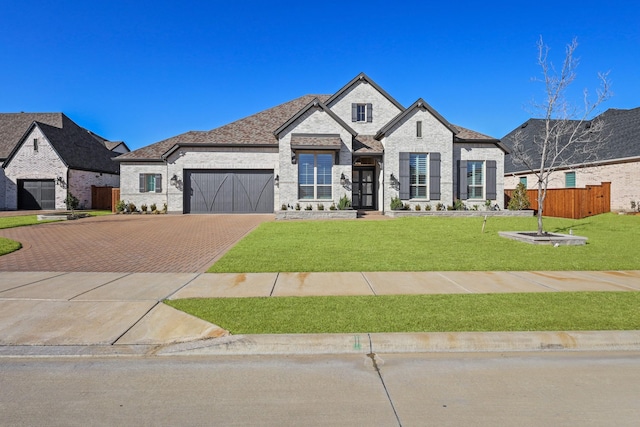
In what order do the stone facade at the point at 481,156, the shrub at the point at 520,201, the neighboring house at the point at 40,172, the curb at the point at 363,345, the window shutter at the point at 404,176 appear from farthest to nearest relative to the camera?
the neighboring house at the point at 40,172 < the stone facade at the point at 481,156 < the shrub at the point at 520,201 < the window shutter at the point at 404,176 < the curb at the point at 363,345

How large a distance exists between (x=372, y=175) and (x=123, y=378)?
22.5m

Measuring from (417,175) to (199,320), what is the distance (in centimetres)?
1952

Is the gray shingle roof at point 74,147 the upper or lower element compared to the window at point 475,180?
upper

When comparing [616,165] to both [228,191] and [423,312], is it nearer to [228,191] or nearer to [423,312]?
[228,191]

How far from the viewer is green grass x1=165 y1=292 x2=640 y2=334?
14.6 ft

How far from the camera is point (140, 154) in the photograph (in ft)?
80.5

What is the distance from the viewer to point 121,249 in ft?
34.2

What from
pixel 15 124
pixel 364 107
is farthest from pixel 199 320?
pixel 15 124

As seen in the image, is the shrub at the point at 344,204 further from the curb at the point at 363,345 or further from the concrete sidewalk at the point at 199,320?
the curb at the point at 363,345

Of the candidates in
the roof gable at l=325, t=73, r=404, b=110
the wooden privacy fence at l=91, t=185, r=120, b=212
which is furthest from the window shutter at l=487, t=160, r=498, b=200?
the wooden privacy fence at l=91, t=185, r=120, b=212

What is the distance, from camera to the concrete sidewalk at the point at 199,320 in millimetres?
4133

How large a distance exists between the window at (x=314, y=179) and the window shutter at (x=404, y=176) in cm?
448

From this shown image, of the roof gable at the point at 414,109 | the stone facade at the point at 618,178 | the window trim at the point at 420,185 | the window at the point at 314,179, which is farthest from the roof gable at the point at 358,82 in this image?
the stone facade at the point at 618,178

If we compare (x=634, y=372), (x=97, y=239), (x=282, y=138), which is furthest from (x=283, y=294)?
(x=282, y=138)
